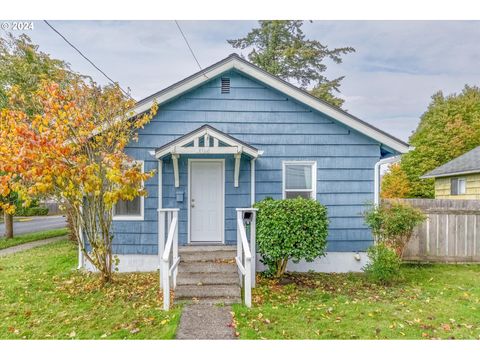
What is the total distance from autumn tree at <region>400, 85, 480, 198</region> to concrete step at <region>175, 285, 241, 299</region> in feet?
37.4

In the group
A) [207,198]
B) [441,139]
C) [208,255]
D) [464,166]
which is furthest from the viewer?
[441,139]

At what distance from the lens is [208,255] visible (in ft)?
18.1

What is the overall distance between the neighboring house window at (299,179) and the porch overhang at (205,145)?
106 cm

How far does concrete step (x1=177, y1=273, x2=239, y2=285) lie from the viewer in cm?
475

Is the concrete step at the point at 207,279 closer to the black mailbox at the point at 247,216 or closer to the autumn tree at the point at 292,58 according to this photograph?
the black mailbox at the point at 247,216

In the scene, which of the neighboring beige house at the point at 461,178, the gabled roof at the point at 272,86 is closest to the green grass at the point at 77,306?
the gabled roof at the point at 272,86

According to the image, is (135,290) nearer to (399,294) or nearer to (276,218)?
(276,218)

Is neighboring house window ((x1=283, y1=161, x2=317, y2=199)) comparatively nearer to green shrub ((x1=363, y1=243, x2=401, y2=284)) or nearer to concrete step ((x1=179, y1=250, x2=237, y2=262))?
green shrub ((x1=363, y1=243, x2=401, y2=284))

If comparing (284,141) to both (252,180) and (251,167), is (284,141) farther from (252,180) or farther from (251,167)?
(252,180)

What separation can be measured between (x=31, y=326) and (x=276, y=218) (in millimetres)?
3692

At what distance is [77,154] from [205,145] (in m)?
2.14

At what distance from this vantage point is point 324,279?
5840 millimetres
